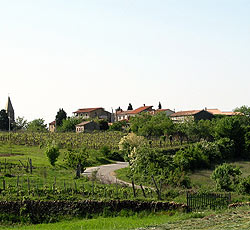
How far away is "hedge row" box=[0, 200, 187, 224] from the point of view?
71.4ft

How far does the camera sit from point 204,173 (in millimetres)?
45375

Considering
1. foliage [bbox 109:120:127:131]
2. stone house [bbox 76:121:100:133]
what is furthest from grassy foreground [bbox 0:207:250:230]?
foliage [bbox 109:120:127:131]

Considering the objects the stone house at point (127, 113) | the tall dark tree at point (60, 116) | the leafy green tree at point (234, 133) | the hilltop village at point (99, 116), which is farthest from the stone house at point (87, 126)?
the leafy green tree at point (234, 133)

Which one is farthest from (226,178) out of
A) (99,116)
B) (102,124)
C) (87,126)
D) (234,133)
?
(99,116)

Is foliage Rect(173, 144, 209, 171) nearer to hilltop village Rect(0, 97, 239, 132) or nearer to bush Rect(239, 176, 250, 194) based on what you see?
bush Rect(239, 176, 250, 194)

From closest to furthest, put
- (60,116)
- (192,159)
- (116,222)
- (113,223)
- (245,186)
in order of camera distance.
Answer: (113,223) → (116,222) → (245,186) → (192,159) → (60,116)

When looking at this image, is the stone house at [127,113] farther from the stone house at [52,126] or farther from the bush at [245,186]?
the bush at [245,186]

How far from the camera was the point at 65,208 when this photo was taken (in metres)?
22.2

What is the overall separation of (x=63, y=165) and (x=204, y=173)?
1582cm

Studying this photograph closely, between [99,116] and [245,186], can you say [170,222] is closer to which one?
[245,186]

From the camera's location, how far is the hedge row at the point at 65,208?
71.4 feet

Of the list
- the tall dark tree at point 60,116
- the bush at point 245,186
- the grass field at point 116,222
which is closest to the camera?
the grass field at point 116,222

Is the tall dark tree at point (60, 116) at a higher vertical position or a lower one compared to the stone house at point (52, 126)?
higher

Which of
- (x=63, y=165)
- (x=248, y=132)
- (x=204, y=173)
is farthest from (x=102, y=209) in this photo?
(x=248, y=132)
